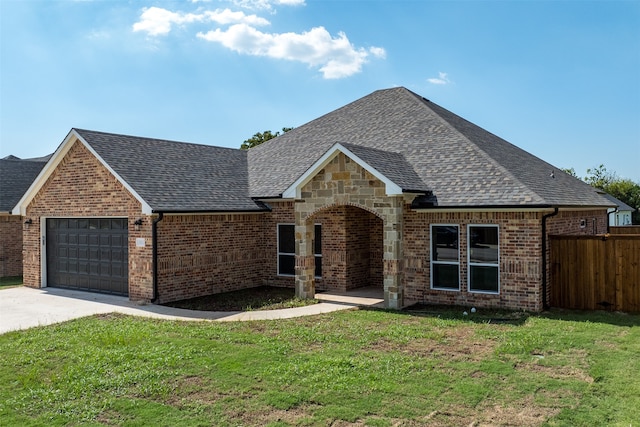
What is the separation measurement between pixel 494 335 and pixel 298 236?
672 centimetres

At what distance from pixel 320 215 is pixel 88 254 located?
8085mm

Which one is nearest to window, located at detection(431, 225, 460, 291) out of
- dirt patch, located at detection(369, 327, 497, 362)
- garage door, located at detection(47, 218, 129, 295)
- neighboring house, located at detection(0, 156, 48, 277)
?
dirt patch, located at detection(369, 327, 497, 362)

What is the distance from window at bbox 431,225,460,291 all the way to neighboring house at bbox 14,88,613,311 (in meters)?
0.04

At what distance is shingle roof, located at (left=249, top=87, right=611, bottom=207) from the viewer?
13.9 m

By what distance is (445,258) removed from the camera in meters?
14.4

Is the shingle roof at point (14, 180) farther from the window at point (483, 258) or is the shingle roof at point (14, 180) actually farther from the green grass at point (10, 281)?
the window at point (483, 258)

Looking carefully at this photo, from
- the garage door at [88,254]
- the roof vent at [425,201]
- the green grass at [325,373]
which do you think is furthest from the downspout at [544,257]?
the garage door at [88,254]

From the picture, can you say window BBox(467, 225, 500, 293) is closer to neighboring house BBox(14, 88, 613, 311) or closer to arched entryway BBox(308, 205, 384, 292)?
neighboring house BBox(14, 88, 613, 311)

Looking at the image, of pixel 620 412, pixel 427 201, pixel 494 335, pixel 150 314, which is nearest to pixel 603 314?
pixel 494 335

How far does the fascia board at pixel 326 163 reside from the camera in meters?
13.4

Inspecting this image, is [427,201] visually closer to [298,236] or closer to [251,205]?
[298,236]

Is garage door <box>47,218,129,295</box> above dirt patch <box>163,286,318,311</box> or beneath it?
above

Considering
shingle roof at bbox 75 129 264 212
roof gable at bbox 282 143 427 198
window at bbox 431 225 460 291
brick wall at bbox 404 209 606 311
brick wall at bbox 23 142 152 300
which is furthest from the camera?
shingle roof at bbox 75 129 264 212

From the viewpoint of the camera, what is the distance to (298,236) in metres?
15.4
